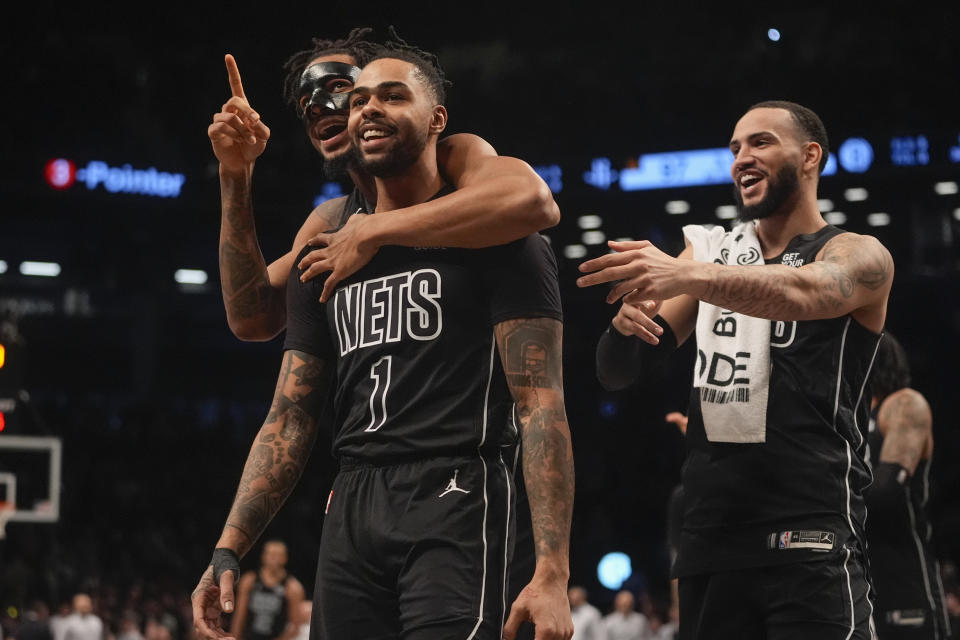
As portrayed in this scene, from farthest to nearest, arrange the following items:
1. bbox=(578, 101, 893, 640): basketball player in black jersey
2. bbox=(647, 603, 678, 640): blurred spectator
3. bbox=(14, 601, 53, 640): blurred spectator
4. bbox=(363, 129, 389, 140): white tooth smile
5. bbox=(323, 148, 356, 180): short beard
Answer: bbox=(647, 603, 678, 640): blurred spectator, bbox=(14, 601, 53, 640): blurred spectator, bbox=(323, 148, 356, 180): short beard, bbox=(578, 101, 893, 640): basketball player in black jersey, bbox=(363, 129, 389, 140): white tooth smile

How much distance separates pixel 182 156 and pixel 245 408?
20.4 feet

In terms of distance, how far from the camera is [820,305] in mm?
3279

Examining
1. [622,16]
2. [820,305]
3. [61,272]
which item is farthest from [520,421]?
[61,272]

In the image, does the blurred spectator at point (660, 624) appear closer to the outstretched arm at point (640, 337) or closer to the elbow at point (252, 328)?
the outstretched arm at point (640, 337)

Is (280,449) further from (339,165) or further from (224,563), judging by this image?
(339,165)

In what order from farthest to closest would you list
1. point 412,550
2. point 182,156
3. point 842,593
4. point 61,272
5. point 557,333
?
point 61,272 < point 182,156 < point 842,593 < point 557,333 < point 412,550

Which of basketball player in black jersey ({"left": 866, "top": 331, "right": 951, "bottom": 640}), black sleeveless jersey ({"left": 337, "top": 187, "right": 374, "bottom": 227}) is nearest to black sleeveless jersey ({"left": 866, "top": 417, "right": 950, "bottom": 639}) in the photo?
basketball player in black jersey ({"left": 866, "top": 331, "right": 951, "bottom": 640})

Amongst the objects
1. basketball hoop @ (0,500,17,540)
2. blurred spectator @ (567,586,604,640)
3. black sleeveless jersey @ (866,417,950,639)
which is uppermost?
basketball hoop @ (0,500,17,540)

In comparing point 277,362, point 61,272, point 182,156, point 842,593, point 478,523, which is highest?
point 182,156

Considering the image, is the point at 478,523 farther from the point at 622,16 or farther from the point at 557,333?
the point at 622,16

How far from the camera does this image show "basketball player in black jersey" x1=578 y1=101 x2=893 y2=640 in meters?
3.42

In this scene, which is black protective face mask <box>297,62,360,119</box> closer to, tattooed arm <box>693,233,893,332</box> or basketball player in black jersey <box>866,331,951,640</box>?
tattooed arm <box>693,233,893,332</box>

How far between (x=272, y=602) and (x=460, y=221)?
8.20 meters

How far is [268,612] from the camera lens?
1059 cm
